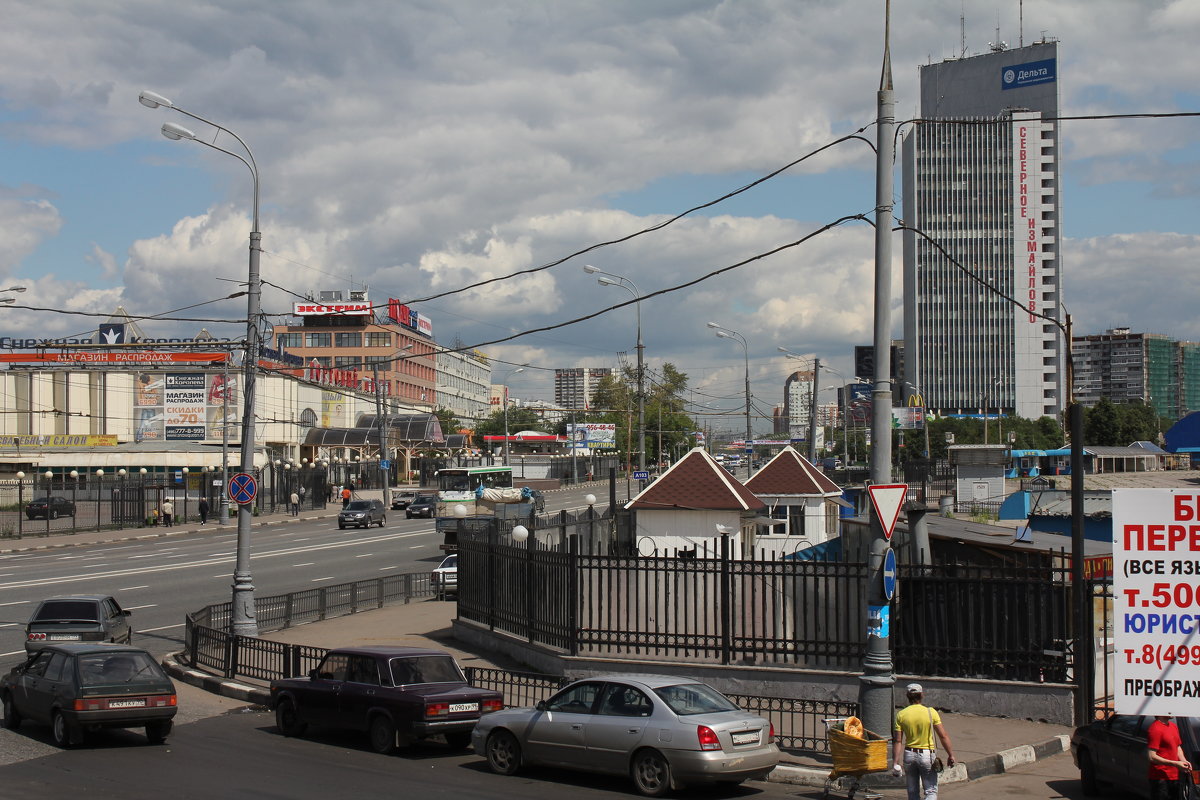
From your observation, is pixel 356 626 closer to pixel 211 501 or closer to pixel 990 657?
pixel 990 657

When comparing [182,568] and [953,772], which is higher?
[953,772]

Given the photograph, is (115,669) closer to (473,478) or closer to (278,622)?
(278,622)

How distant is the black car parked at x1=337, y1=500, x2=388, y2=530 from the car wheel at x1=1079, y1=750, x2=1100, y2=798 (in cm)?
4799

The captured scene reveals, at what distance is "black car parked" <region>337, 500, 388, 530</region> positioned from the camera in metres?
56.6

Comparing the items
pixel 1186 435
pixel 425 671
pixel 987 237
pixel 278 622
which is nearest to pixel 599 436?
pixel 987 237

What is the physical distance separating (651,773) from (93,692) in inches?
289

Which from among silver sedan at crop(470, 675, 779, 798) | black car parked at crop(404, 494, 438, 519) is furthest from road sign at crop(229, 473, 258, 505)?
black car parked at crop(404, 494, 438, 519)

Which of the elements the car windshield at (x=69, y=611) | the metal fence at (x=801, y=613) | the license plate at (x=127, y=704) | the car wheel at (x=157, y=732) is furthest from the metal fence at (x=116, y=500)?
the metal fence at (x=801, y=613)

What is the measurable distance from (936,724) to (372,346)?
12747cm

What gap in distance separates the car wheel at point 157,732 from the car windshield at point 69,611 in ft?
23.9

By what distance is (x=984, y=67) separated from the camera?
159000 millimetres

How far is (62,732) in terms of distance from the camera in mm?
14516

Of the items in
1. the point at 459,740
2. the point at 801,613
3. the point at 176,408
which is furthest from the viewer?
the point at 176,408

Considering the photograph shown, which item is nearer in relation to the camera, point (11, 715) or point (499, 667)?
point (11, 715)
